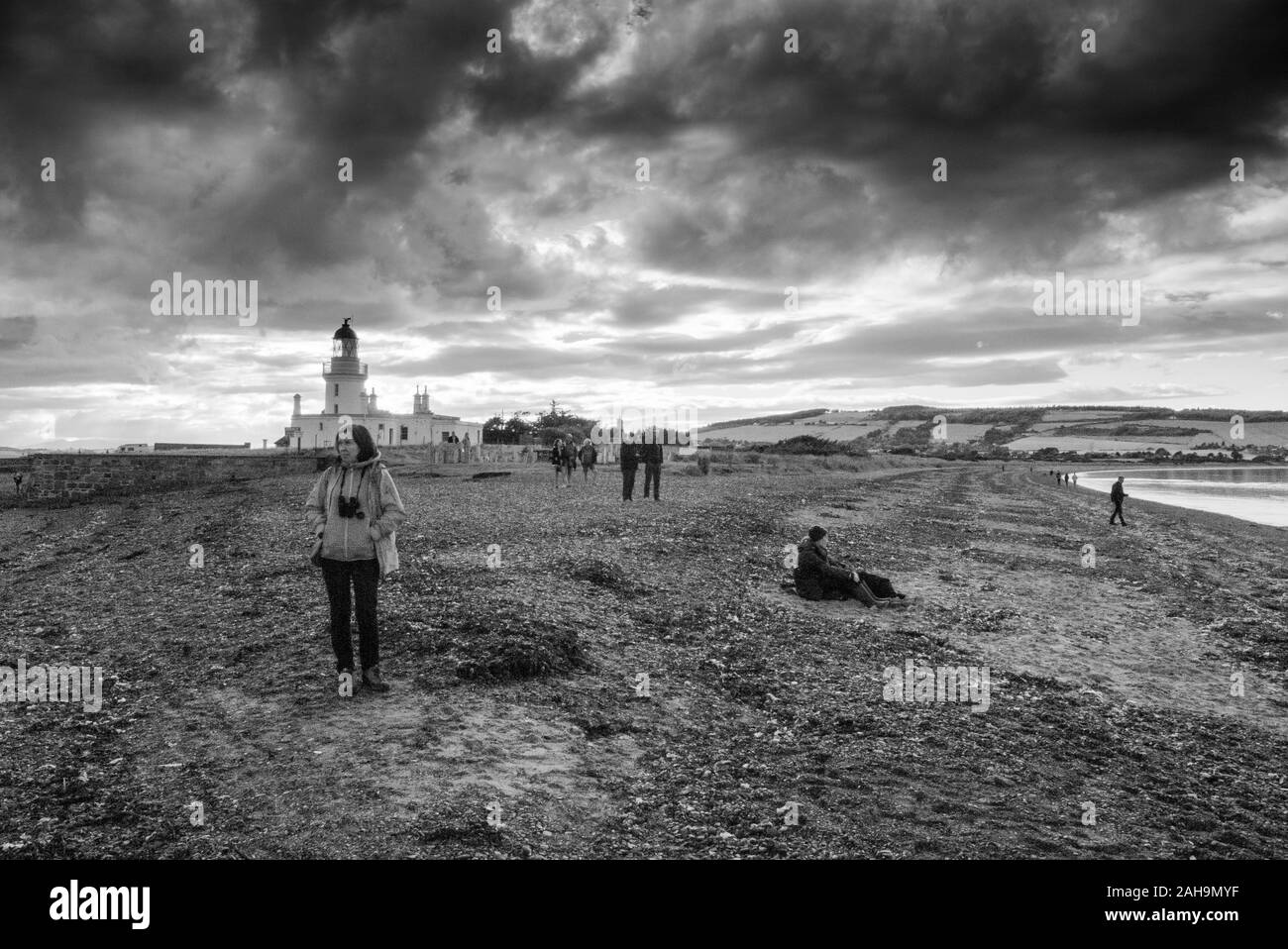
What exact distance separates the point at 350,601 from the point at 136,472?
47.7 metres

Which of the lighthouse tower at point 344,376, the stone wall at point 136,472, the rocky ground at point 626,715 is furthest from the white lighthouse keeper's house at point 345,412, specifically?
the rocky ground at point 626,715

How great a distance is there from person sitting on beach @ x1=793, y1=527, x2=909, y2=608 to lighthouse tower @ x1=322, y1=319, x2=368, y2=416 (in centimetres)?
7556

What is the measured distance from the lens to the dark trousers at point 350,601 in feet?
30.5

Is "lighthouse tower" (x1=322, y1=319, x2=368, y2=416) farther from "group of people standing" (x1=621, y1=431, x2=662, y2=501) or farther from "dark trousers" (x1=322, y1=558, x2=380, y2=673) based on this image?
"dark trousers" (x1=322, y1=558, x2=380, y2=673)

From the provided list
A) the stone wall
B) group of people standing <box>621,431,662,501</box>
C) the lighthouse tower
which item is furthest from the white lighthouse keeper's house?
group of people standing <box>621,431,662,501</box>

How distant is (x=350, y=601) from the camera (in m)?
9.47

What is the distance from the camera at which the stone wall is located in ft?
150

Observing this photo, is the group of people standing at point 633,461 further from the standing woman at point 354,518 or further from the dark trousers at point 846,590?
the standing woman at point 354,518
